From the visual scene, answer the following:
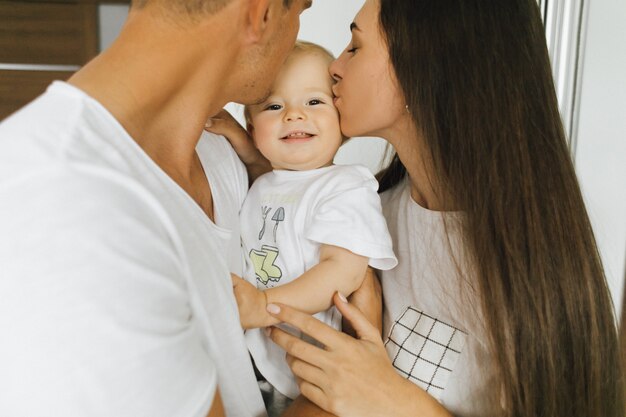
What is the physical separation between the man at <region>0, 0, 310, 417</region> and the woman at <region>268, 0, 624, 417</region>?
37 cm

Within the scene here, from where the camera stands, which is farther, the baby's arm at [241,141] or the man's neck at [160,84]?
the baby's arm at [241,141]

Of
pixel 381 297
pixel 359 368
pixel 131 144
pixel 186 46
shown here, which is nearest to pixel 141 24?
pixel 186 46

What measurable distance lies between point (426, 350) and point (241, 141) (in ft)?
2.09

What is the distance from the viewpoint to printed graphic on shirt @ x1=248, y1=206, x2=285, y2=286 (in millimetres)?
1228

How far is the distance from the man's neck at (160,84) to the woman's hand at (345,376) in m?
0.36

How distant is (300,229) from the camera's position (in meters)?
1.22

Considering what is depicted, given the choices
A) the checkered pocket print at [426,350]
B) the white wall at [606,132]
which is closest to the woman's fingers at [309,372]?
the checkered pocket print at [426,350]

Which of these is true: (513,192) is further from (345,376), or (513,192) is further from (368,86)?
(345,376)

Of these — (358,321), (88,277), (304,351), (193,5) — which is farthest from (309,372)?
(193,5)

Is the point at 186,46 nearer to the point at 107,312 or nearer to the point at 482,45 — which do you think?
the point at 107,312

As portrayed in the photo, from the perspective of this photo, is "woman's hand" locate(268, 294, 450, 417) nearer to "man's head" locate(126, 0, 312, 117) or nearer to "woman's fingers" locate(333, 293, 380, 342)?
"woman's fingers" locate(333, 293, 380, 342)

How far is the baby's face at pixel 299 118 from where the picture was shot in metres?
1.26

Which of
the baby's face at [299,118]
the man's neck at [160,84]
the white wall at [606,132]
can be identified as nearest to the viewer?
the man's neck at [160,84]

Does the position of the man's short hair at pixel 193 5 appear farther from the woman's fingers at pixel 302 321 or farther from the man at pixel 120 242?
the woman's fingers at pixel 302 321
